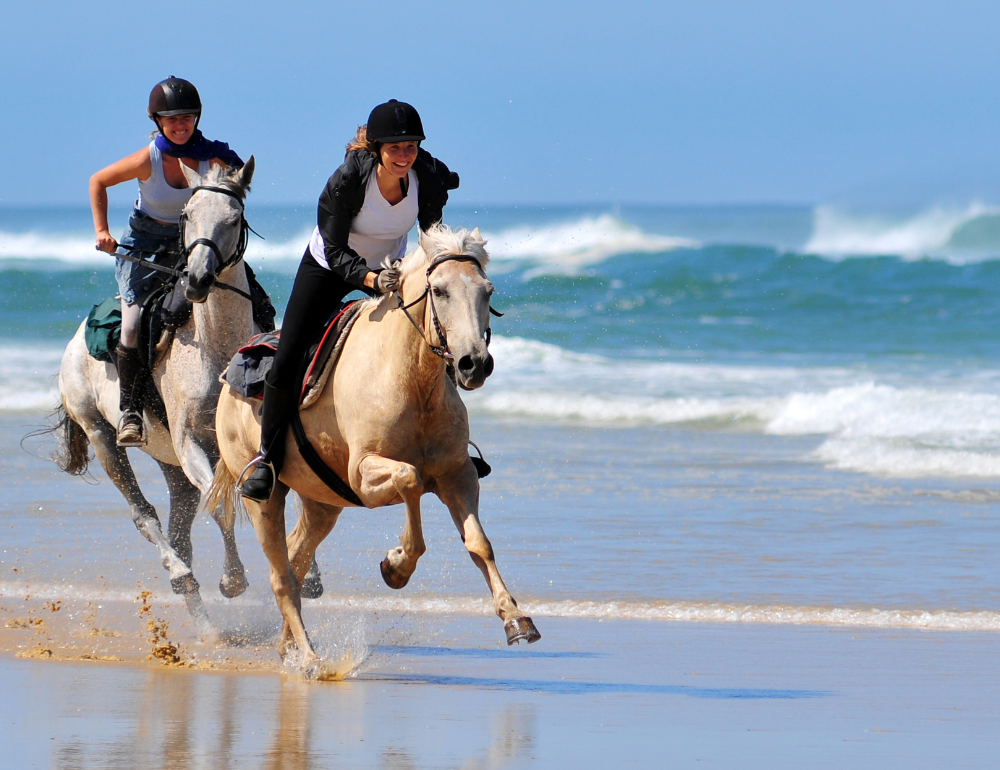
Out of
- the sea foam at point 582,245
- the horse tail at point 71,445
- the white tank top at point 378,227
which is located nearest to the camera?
the white tank top at point 378,227

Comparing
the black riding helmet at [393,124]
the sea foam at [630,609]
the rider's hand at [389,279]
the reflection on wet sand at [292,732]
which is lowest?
the reflection on wet sand at [292,732]

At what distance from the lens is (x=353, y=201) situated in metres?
5.82

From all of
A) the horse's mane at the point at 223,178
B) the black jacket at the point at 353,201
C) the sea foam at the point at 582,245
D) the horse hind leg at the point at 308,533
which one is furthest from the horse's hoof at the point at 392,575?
the sea foam at the point at 582,245

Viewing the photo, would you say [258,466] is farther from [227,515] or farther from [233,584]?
[233,584]

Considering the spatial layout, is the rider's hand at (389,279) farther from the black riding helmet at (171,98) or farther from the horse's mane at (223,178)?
the black riding helmet at (171,98)

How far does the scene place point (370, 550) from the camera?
9.42 metres

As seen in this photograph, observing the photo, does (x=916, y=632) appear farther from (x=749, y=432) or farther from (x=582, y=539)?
(x=749, y=432)

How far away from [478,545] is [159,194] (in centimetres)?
328

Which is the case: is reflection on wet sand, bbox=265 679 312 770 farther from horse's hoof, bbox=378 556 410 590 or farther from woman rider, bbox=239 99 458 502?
woman rider, bbox=239 99 458 502

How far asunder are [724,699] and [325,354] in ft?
7.14

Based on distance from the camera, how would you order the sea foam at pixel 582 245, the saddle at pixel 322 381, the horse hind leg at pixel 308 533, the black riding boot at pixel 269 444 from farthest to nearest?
the sea foam at pixel 582 245, the horse hind leg at pixel 308 533, the black riding boot at pixel 269 444, the saddle at pixel 322 381

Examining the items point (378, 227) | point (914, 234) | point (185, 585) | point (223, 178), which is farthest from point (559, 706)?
point (914, 234)

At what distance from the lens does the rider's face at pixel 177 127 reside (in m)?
7.25

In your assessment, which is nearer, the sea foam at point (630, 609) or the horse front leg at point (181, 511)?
the sea foam at point (630, 609)
